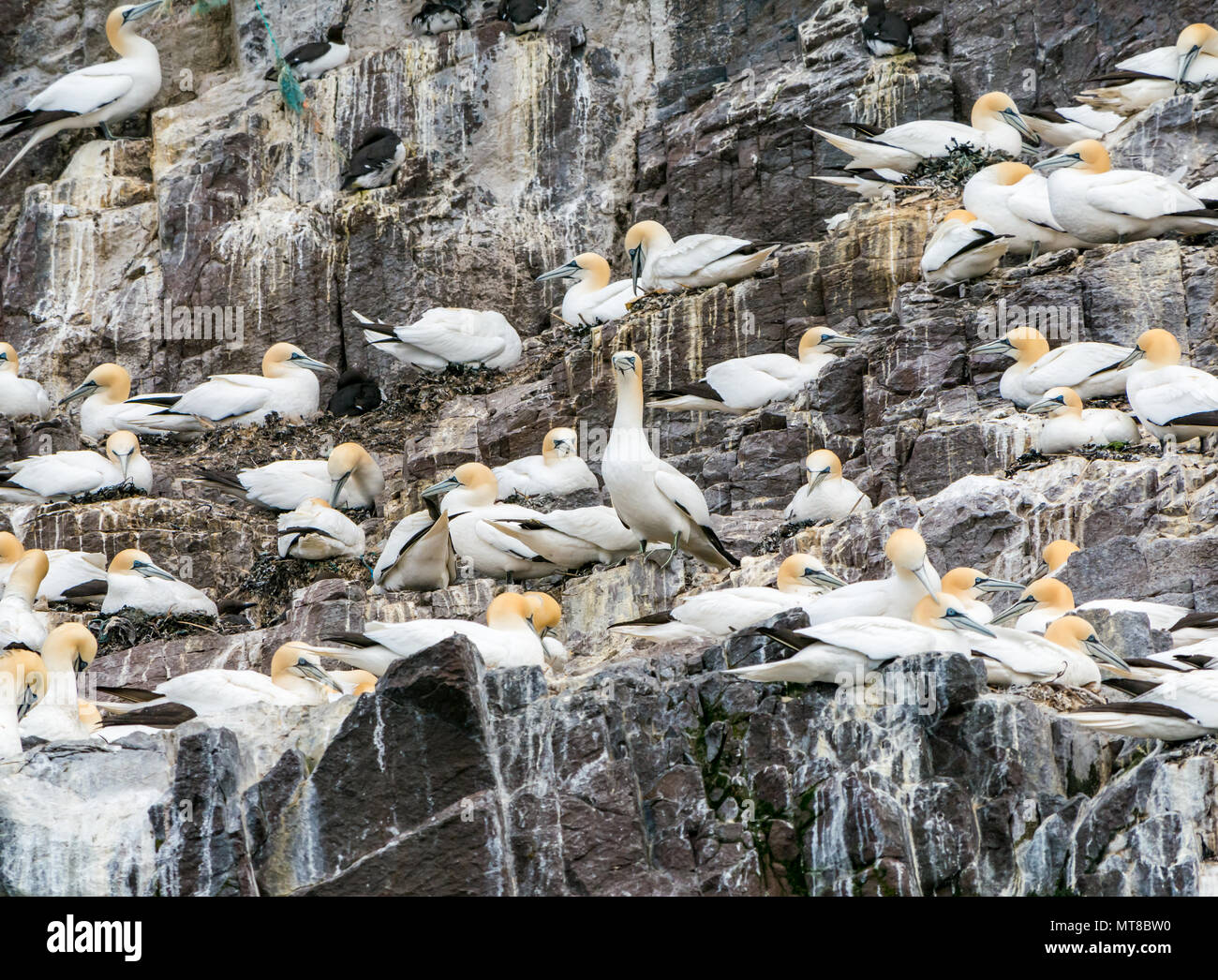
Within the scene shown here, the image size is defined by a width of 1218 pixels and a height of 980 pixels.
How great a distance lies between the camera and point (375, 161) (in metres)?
24.7

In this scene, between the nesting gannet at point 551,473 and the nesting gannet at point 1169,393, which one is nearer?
the nesting gannet at point 1169,393

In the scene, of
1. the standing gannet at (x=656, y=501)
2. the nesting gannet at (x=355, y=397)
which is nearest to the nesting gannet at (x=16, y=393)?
the nesting gannet at (x=355, y=397)

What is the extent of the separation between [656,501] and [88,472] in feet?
22.5

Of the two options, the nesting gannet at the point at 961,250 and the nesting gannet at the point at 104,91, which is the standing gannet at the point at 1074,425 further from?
the nesting gannet at the point at 104,91

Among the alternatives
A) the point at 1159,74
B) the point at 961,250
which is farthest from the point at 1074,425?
the point at 1159,74

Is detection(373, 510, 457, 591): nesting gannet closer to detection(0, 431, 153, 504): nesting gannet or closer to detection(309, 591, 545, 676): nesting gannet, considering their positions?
detection(309, 591, 545, 676): nesting gannet

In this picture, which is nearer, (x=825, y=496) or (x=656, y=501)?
(x=656, y=501)

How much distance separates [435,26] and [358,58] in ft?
3.35

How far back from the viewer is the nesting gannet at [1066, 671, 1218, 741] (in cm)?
1068

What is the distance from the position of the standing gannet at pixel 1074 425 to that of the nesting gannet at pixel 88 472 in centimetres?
793

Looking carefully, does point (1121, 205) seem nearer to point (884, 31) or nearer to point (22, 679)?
point (884, 31)

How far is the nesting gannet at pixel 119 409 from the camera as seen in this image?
2236cm

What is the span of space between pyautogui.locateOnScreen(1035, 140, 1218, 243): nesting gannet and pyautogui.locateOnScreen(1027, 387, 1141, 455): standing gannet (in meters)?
2.65

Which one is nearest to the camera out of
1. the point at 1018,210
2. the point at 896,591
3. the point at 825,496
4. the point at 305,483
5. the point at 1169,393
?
the point at 896,591
